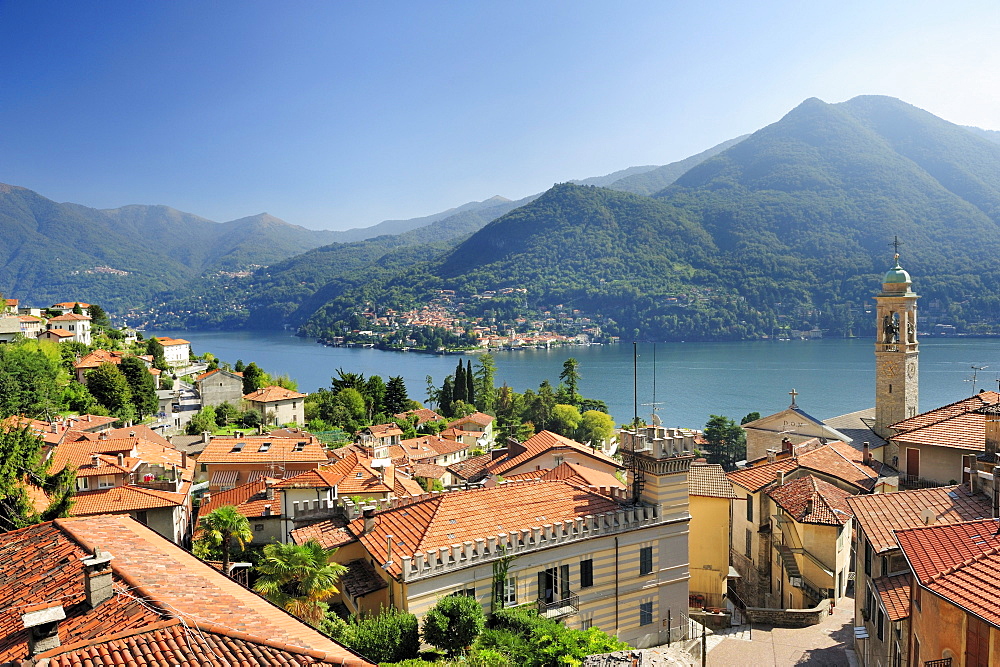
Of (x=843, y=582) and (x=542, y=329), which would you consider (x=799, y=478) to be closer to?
(x=843, y=582)

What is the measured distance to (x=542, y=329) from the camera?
17400 centimetres

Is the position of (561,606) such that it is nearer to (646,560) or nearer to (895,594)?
(646,560)

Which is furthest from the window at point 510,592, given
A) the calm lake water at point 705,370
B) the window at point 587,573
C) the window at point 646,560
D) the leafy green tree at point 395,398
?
the leafy green tree at point 395,398

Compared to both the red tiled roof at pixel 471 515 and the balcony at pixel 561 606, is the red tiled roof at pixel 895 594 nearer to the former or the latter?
the red tiled roof at pixel 471 515

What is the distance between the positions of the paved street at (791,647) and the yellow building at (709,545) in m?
2.85

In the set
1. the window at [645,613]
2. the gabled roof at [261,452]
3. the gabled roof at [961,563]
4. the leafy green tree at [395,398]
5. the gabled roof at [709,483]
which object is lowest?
the leafy green tree at [395,398]

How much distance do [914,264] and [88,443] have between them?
7403 inches

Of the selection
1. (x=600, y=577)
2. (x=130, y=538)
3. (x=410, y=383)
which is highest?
(x=130, y=538)

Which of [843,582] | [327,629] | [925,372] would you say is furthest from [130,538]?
[925,372]

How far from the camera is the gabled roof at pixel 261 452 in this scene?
82.4 feet

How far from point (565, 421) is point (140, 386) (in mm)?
30550

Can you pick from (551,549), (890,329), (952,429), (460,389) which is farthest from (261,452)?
(460,389)

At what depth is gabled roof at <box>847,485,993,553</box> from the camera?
37.4 feet

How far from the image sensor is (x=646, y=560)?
47.0 feet
